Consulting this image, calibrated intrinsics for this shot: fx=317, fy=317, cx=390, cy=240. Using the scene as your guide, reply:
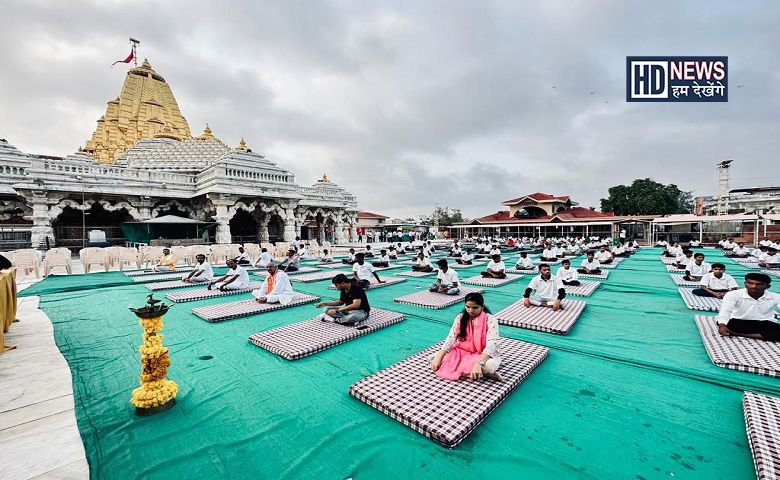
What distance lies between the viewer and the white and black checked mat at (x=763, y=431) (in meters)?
2.06

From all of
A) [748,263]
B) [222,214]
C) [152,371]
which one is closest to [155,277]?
[152,371]

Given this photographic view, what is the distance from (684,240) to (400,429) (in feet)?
114

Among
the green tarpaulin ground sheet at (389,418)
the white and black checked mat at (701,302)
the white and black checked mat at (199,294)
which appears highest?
the white and black checked mat at (199,294)

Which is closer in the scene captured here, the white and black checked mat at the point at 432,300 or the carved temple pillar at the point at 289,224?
the white and black checked mat at the point at 432,300

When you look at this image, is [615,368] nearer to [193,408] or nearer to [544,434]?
[544,434]

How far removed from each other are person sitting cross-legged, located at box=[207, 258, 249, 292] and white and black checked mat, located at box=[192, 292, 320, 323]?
1502mm

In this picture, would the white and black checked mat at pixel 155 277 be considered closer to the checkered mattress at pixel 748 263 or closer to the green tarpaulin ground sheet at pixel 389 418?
the green tarpaulin ground sheet at pixel 389 418

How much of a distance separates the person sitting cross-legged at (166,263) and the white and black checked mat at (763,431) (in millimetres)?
15380

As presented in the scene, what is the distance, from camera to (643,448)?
244 cm

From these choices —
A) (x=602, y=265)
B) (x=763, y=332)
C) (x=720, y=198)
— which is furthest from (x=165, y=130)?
(x=720, y=198)

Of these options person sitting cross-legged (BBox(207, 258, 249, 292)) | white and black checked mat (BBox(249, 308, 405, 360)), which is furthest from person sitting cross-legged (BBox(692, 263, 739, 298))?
person sitting cross-legged (BBox(207, 258, 249, 292))

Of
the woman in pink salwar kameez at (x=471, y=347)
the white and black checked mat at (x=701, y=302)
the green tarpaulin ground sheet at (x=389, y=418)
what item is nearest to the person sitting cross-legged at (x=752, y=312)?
the green tarpaulin ground sheet at (x=389, y=418)

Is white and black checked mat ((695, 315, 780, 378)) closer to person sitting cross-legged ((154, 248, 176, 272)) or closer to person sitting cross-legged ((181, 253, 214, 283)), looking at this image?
person sitting cross-legged ((181, 253, 214, 283))

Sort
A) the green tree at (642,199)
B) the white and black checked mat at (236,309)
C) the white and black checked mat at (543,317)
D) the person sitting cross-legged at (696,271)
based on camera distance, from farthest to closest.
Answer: the green tree at (642,199), the person sitting cross-legged at (696,271), the white and black checked mat at (236,309), the white and black checked mat at (543,317)
